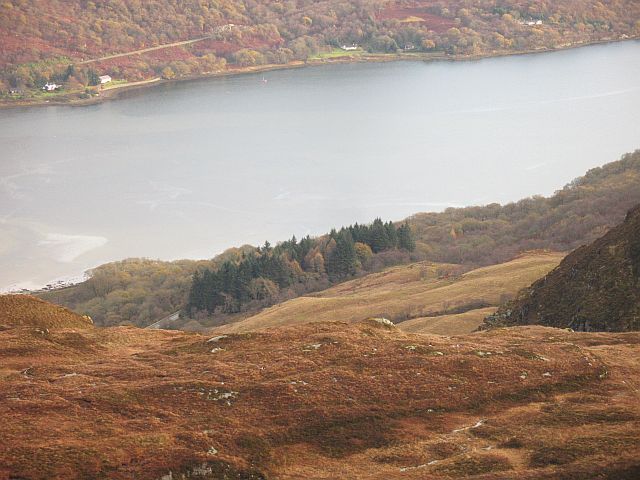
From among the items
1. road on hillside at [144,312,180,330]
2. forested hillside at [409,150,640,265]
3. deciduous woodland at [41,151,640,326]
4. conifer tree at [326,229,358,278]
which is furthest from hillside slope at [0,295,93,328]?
conifer tree at [326,229,358,278]

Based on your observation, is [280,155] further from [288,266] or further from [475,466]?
[475,466]

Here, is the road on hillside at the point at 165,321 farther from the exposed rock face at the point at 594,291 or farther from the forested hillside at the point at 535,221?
the exposed rock face at the point at 594,291

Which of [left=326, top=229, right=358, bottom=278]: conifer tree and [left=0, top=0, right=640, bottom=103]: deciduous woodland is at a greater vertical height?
[left=0, top=0, right=640, bottom=103]: deciduous woodland

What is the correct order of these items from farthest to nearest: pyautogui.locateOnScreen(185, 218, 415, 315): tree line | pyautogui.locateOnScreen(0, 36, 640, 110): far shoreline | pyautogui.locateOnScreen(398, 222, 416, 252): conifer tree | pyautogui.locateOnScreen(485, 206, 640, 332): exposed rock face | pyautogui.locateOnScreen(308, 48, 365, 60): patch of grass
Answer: pyautogui.locateOnScreen(308, 48, 365, 60): patch of grass < pyautogui.locateOnScreen(0, 36, 640, 110): far shoreline < pyautogui.locateOnScreen(398, 222, 416, 252): conifer tree < pyautogui.locateOnScreen(185, 218, 415, 315): tree line < pyautogui.locateOnScreen(485, 206, 640, 332): exposed rock face

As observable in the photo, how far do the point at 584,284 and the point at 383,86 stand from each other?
119 meters

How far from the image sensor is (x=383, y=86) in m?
151

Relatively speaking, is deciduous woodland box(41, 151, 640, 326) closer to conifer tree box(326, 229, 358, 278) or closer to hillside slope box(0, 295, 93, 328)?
conifer tree box(326, 229, 358, 278)

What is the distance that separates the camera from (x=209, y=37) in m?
191

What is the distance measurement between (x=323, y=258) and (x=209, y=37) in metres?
126

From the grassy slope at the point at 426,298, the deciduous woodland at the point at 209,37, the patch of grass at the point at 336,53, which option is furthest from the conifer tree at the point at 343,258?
the patch of grass at the point at 336,53

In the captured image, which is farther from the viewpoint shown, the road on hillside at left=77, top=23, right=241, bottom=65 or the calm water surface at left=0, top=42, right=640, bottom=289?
the road on hillside at left=77, top=23, right=241, bottom=65

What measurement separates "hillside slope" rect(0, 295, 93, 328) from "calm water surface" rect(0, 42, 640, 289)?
46.0 meters

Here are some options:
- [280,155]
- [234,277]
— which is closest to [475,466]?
[234,277]

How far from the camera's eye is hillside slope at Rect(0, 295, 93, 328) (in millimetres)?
30203
